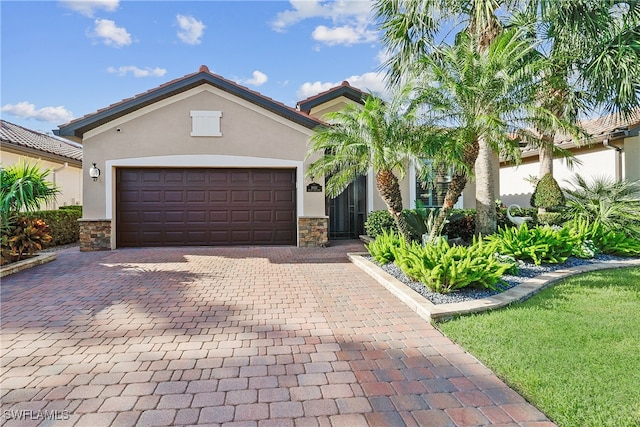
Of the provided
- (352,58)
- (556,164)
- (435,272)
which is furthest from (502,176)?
(435,272)

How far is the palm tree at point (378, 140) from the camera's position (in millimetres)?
7645

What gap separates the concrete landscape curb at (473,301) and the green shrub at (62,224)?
10672mm

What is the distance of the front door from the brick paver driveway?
6.81 m

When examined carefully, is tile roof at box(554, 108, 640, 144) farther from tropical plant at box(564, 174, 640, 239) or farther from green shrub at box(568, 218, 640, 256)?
green shrub at box(568, 218, 640, 256)

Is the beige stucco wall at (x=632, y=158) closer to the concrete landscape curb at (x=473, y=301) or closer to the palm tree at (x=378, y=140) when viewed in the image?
the concrete landscape curb at (x=473, y=301)

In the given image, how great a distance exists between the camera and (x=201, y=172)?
11414 millimetres

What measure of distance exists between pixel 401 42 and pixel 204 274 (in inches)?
339

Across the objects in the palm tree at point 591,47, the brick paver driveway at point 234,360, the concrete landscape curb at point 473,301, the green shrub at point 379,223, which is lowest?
the brick paver driveway at point 234,360

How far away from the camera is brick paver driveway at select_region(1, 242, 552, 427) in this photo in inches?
106

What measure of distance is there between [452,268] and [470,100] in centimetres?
384

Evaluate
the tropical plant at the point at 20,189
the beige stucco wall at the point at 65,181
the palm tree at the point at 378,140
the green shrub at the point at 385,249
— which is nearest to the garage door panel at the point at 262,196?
the palm tree at the point at 378,140

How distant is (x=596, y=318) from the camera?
4488 millimetres

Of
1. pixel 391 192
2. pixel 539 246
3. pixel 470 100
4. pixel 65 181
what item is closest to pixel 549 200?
pixel 539 246

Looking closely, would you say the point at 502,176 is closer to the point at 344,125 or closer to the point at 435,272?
the point at 344,125
